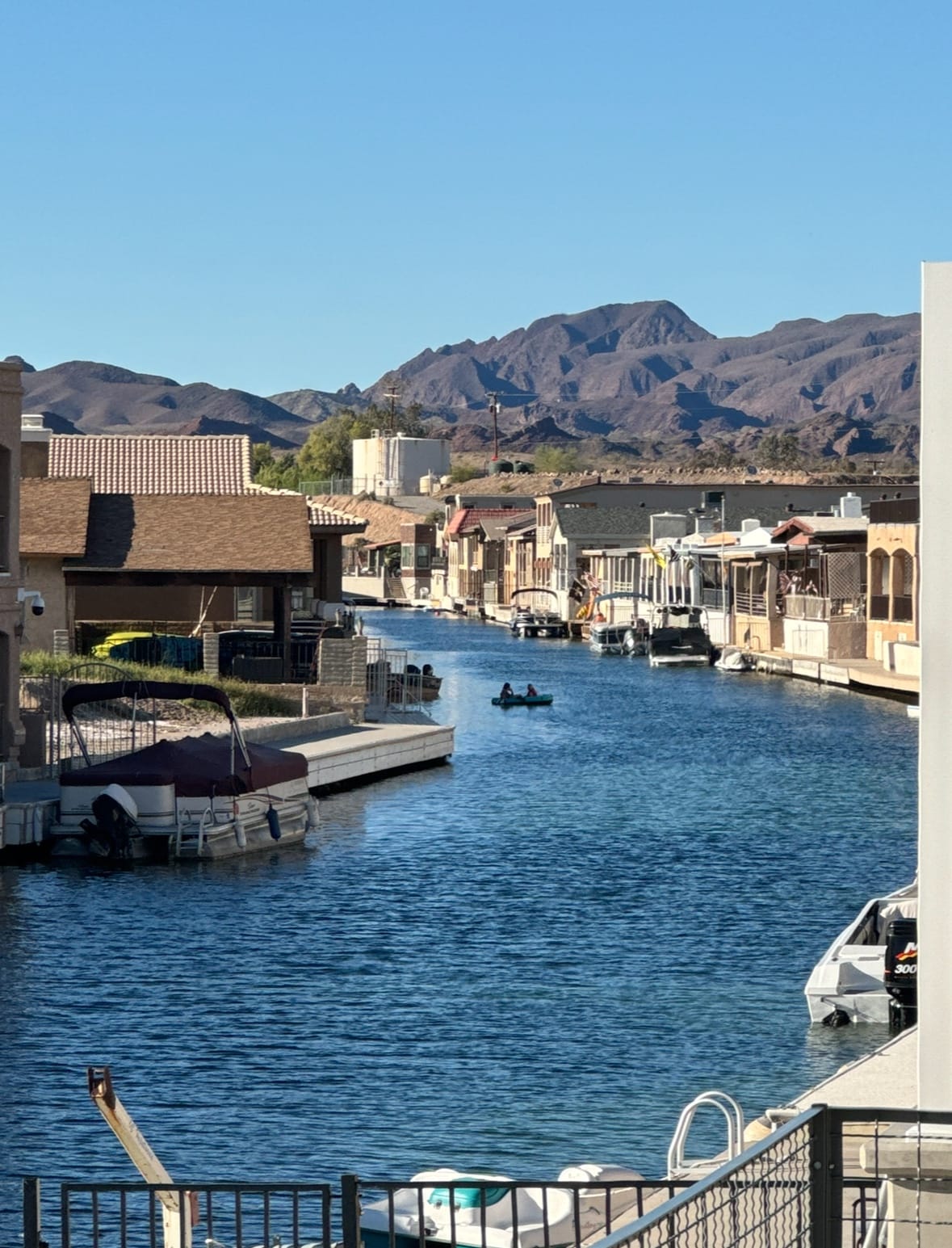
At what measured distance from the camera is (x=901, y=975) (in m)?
21.5

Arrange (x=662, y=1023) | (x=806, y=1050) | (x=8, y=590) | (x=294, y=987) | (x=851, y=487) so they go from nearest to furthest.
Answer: (x=806, y=1050), (x=662, y=1023), (x=294, y=987), (x=8, y=590), (x=851, y=487)

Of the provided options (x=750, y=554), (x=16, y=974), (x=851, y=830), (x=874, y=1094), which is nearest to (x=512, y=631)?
→ (x=750, y=554)

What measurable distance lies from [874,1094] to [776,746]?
4214cm

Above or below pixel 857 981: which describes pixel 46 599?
above

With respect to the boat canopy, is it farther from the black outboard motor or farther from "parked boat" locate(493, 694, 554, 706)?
"parked boat" locate(493, 694, 554, 706)

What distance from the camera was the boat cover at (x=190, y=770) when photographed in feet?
111

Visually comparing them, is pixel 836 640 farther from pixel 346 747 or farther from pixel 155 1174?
pixel 155 1174

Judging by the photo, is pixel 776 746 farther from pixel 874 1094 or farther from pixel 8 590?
pixel 874 1094

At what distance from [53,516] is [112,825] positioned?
23.6 meters

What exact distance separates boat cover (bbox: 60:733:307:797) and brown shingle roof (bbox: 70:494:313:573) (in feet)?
55.0

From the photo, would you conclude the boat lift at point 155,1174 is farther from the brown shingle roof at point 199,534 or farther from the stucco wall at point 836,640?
the stucco wall at point 836,640

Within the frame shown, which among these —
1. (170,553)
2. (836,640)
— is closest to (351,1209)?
(170,553)

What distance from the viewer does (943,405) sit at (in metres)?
8.59

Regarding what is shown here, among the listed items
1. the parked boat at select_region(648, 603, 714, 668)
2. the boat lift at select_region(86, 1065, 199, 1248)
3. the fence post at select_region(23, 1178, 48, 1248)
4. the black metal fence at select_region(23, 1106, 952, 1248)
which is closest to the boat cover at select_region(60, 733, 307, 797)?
the boat lift at select_region(86, 1065, 199, 1248)
